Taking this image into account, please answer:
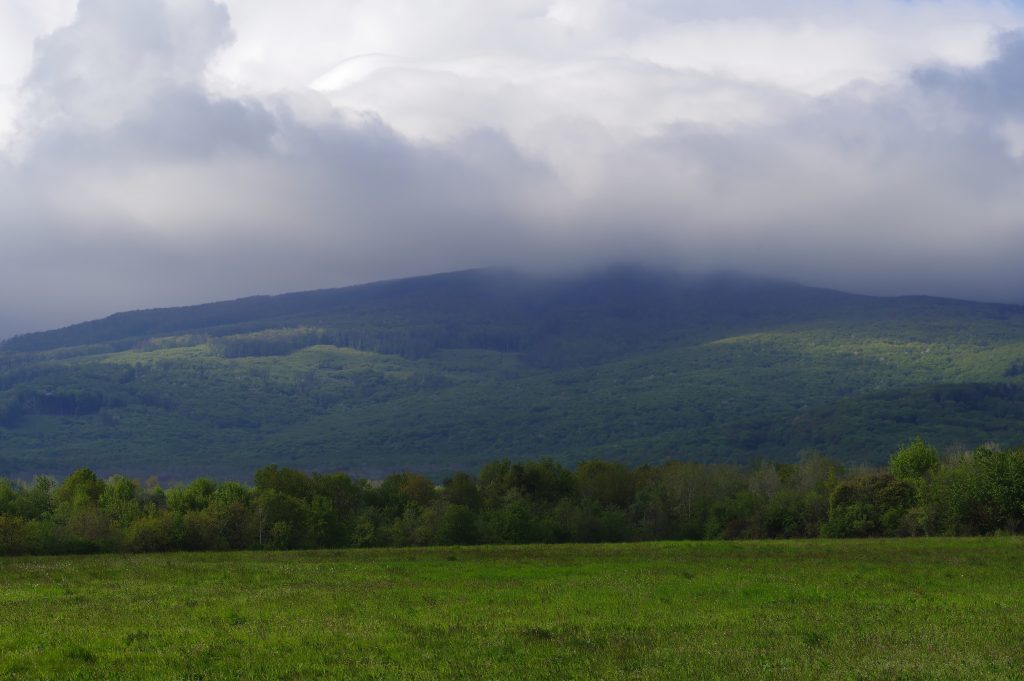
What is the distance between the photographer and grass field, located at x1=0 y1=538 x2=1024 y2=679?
20375 millimetres

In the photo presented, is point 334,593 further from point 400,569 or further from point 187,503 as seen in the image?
point 187,503

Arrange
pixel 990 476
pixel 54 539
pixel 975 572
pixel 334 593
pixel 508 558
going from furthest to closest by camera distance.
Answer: pixel 990 476 < pixel 54 539 < pixel 508 558 < pixel 975 572 < pixel 334 593

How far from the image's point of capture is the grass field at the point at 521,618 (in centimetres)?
2038

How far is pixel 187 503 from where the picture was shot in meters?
78.0

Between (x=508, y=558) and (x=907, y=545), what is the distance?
761 inches

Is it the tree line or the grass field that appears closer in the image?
the grass field

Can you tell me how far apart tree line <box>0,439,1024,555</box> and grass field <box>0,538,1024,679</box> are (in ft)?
62.7

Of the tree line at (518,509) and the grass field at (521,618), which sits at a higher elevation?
the grass field at (521,618)

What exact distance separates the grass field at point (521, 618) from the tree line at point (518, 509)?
62.7 ft

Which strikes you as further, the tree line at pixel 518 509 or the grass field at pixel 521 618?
the tree line at pixel 518 509

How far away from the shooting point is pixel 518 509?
79312 mm

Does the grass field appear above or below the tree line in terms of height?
→ above

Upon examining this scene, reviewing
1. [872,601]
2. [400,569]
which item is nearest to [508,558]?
Result: [400,569]

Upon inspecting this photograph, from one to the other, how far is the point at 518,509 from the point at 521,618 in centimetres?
5376
